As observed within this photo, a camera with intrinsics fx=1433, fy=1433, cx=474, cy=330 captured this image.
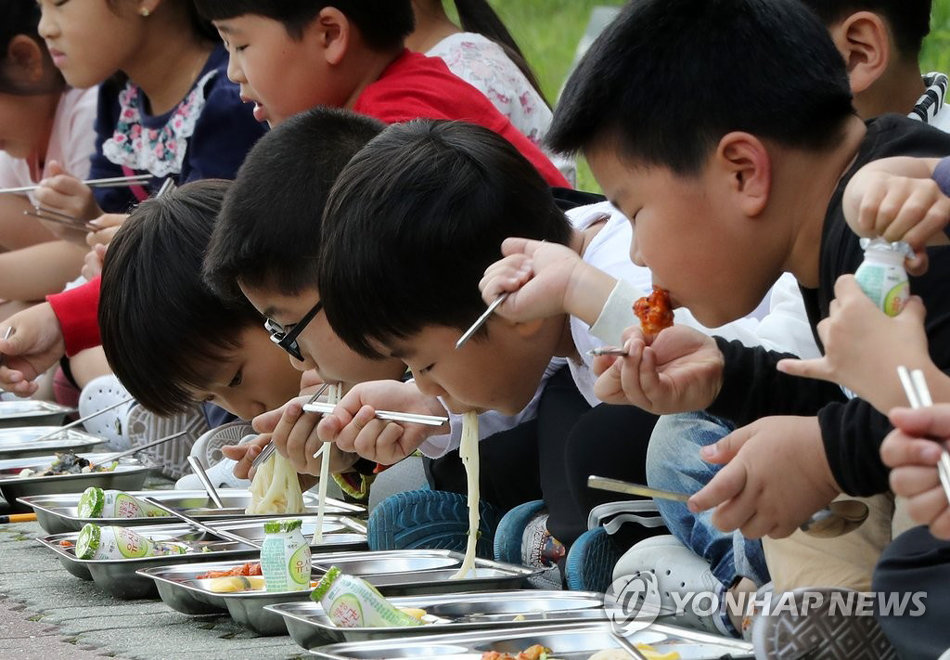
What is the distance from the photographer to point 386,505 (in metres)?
2.31

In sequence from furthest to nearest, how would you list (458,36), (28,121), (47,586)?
(28,121), (458,36), (47,586)

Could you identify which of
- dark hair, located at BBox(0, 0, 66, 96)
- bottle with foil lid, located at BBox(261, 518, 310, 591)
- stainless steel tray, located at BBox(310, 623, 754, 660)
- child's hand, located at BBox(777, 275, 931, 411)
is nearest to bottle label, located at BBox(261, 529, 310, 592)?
bottle with foil lid, located at BBox(261, 518, 310, 591)

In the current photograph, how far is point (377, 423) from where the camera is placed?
2.22 metres

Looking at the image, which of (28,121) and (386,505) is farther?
(28,121)

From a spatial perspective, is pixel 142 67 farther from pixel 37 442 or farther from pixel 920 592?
pixel 920 592

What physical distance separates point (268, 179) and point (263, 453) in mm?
519

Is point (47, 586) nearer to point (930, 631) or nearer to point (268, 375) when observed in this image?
point (268, 375)

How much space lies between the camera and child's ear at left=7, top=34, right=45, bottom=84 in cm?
420

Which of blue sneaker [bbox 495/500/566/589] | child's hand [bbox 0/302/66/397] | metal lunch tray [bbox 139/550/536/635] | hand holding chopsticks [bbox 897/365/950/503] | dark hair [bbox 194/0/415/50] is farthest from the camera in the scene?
child's hand [bbox 0/302/66/397]

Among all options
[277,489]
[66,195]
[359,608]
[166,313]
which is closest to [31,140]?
[66,195]

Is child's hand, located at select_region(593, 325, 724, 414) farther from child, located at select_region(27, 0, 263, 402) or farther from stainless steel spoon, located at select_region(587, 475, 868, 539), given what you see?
child, located at select_region(27, 0, 263, 402)

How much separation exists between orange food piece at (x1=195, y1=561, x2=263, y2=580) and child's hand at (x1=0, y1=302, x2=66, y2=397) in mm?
1477

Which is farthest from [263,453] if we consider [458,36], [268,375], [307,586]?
[458,36]

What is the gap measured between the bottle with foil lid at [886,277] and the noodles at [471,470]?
0.93m
